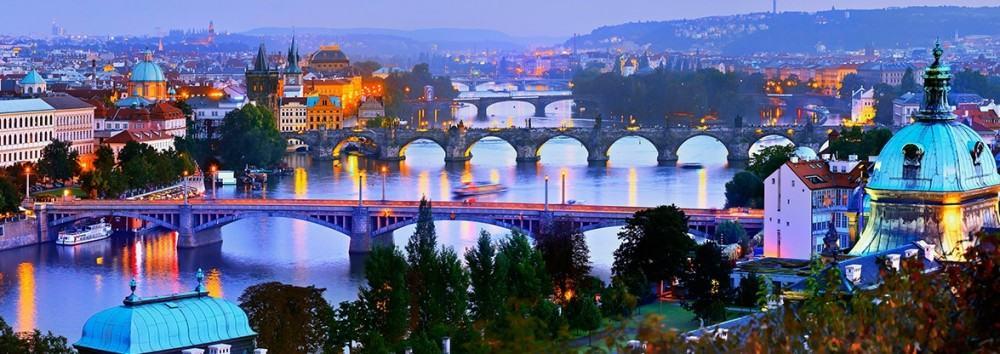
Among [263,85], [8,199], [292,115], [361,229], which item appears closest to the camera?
[361,229]

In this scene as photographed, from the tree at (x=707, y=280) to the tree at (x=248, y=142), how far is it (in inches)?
1176

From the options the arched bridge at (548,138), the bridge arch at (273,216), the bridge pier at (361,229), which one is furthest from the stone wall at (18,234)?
the arched bridge at (548,138)

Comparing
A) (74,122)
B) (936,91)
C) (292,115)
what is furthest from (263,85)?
(936,91)

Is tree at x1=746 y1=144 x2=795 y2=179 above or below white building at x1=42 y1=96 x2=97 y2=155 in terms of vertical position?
below

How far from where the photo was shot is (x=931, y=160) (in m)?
17.5

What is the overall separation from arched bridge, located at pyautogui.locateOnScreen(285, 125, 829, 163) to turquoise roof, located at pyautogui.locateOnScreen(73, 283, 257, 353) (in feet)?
140

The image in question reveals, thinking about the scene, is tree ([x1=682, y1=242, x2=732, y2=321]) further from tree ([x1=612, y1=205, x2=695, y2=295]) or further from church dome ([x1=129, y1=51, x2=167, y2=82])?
church dome ([x1=129, y1=51, x2=167, y2=82])

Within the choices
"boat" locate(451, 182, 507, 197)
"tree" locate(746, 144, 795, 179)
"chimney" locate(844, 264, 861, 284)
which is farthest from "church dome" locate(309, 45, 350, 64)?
"chimney" locate(844, 264, 861, 284)

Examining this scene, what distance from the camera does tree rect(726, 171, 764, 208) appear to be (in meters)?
37.8

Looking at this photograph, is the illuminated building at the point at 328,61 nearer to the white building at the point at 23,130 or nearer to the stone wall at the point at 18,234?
the white building at the point at 23,130

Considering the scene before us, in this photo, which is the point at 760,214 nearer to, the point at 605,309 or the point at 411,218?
the point at 411,218

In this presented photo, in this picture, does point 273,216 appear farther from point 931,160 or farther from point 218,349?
point 218,349

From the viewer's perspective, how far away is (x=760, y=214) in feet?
107

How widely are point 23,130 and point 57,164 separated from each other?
9.52 feet
